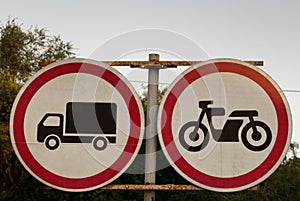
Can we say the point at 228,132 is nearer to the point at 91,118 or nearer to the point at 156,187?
the point at 156,187

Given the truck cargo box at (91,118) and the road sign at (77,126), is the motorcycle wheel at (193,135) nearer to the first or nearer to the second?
the road sign at (77,126)

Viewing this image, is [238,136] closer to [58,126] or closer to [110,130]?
[110,130]

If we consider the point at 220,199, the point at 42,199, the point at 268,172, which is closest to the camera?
the point at 268,172

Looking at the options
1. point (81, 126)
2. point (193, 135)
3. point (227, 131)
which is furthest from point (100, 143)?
point (227, 131)

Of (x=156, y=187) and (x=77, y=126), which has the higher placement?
(x=77, y=126)

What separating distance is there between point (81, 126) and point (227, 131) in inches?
28.9

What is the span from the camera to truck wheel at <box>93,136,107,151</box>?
393 centimetres

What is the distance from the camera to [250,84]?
393 centimetres

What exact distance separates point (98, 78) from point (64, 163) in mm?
470

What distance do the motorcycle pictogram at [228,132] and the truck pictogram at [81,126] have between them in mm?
374

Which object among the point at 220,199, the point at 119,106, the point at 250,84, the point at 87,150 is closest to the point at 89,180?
the point at 87,150

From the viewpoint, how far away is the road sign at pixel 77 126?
3.93 metres

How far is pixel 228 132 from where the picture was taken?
3.88m

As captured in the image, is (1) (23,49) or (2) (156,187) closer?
(2) (156,187)
